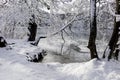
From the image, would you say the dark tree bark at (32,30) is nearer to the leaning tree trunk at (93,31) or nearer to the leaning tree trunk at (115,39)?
the leaning tree trunk at (93,31)

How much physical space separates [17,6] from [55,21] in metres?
2.84

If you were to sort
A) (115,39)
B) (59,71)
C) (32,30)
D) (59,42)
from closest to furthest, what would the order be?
(59,71)
(115,39)
(32,30)
(59,42)

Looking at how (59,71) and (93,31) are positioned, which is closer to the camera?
(59,71)

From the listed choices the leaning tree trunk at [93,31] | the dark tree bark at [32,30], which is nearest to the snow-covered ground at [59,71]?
the leaning tree trunk at [93,31]

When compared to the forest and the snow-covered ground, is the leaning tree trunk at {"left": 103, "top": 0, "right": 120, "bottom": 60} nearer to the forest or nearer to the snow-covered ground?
the forest

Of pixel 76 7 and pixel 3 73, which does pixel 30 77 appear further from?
pixel 76 7

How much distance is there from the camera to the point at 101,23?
14688 millimetres

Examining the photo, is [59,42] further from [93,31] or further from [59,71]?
[59,71]

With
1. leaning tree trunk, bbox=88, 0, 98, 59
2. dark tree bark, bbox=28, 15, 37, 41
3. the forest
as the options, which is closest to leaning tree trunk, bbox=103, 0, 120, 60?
the forest

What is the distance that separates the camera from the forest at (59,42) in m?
6.93

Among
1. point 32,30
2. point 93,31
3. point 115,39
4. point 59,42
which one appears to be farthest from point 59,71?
point 59,42

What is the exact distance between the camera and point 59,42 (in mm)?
19375

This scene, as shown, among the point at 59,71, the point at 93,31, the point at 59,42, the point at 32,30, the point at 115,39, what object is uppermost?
the point at 93,31

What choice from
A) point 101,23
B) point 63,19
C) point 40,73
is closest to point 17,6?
point 63,19
